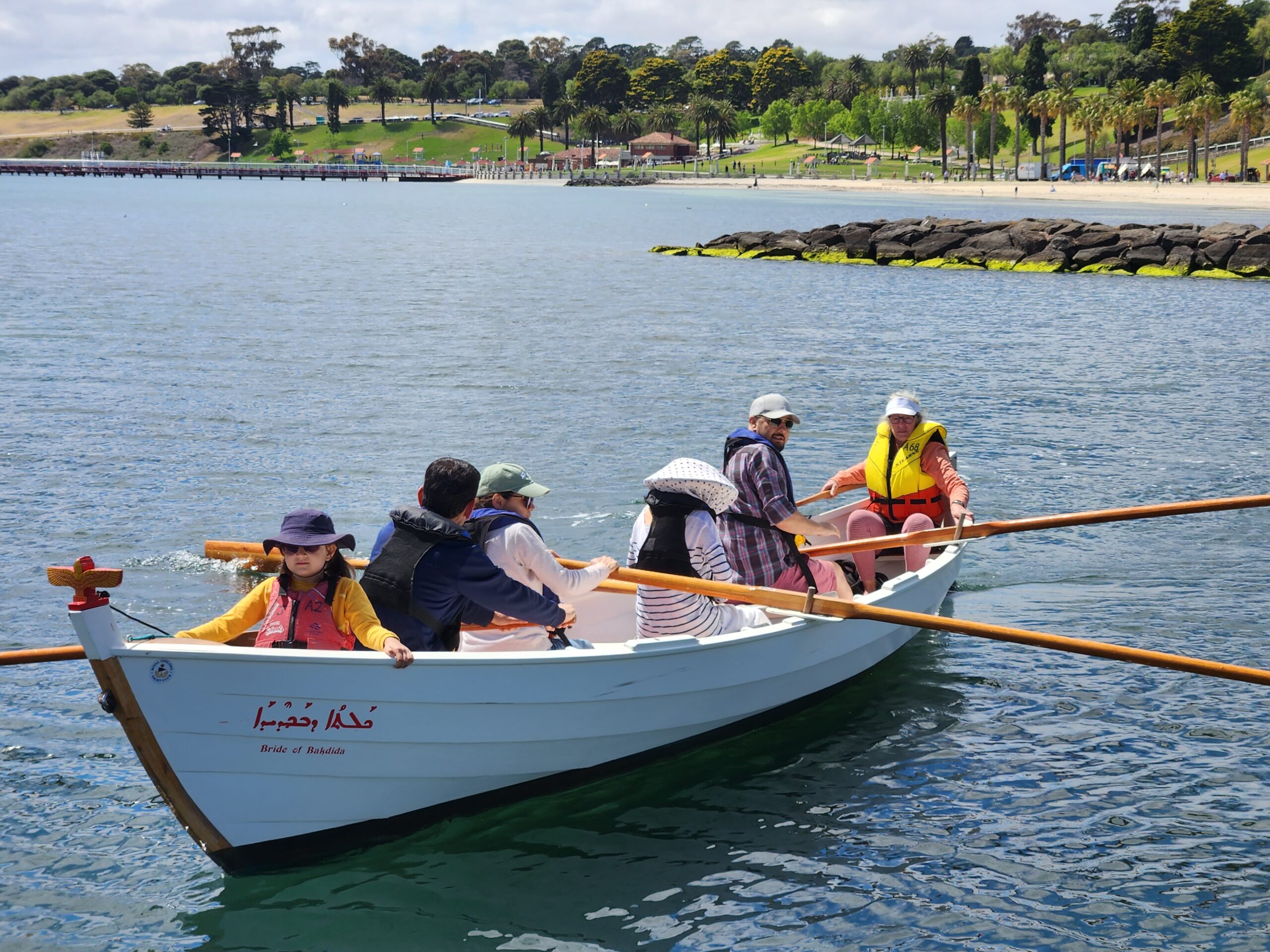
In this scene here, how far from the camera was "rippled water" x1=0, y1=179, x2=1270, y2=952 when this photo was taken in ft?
22.9

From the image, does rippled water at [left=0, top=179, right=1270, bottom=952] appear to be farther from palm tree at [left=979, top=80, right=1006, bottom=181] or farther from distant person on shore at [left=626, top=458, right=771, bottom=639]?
palm tree at [left=979, top=80, right=1006, bottom=181]

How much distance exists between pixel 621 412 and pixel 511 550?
14048mm

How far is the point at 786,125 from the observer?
182 m

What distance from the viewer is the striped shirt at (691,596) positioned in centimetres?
777

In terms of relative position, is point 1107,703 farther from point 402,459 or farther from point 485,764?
point 402,459

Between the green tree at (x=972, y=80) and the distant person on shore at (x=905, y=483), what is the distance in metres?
132

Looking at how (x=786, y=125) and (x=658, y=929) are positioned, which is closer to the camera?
(x=658, y=929)

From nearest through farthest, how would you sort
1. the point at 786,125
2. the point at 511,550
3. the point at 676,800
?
the point at 511,550 → the point at 676,800 → the point at 786,125

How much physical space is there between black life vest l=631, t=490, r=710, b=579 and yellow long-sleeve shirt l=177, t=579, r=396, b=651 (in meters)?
1.79

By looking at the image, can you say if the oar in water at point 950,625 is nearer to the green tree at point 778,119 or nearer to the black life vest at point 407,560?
the black life vest at point 407,560

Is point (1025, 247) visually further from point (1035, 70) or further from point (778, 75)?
point (778, 75)

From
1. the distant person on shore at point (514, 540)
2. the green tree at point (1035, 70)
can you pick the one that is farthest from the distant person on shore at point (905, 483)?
the green tree at point (1035, 70)

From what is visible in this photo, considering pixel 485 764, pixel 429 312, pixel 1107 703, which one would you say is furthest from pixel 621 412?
pixel 429 312

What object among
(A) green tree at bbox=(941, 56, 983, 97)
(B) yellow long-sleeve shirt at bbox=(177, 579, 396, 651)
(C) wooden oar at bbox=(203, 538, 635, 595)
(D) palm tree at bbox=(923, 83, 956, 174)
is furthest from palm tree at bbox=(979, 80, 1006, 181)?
(B) yellow long-sleeve shirt at bbox=(177, 579, 396, 651)
